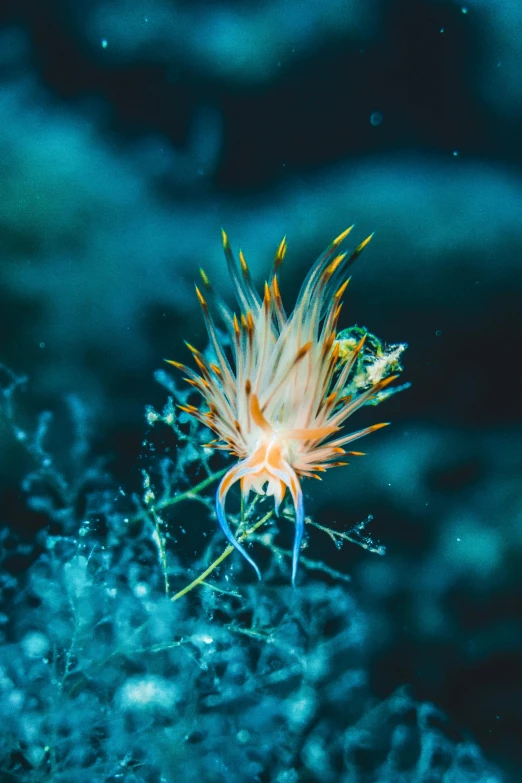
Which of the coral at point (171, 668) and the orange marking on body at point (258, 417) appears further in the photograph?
the coral at point (171, 668)

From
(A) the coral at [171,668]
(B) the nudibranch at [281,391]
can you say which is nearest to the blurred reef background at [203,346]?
(A) the coral at [171,668]

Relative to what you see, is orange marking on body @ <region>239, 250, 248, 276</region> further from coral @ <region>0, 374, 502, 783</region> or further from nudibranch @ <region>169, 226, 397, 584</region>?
coral @ <region>0, 374, 502, 783</region>

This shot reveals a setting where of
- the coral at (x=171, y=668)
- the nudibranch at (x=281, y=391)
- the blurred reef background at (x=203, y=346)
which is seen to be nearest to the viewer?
the nudibranch at (x=281, y=391)

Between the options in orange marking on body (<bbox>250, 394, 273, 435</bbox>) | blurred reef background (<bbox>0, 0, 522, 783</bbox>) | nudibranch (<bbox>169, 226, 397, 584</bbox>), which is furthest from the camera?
blurred reef background (<bbox>0, 0, 522, 783</bbox>)

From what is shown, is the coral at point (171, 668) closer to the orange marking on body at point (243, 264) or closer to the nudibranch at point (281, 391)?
the nudibranch at point (281, 391)

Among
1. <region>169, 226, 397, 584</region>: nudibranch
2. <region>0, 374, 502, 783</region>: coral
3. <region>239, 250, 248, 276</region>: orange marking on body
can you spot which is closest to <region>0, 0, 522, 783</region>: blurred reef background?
<region>0, 374, 502, 783</region>: coral

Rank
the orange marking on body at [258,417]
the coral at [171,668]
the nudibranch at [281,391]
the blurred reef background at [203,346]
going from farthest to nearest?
1. the coral at [171,668]
2. the blurred reef background at [203,346]
3. the nudibranch at [281,391]
4. the orange marking on body at [258,417]

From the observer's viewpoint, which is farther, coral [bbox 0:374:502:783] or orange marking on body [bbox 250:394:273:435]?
coral [bbox 0:374:502:783]

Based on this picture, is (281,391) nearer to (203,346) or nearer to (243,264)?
(243,264)
